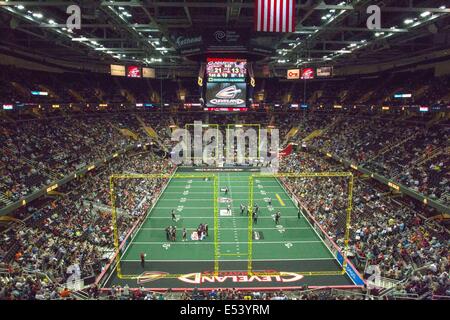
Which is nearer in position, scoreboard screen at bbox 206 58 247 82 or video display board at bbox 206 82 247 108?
scoreboard screen at bbox 206 58 247 82

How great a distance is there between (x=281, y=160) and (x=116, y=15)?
29.2 m

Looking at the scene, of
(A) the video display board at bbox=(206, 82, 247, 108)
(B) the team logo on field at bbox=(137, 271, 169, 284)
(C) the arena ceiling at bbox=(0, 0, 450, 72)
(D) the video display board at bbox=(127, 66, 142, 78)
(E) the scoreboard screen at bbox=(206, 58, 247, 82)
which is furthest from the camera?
(D) the video display board at bbox=(127, 66, 142, 78)

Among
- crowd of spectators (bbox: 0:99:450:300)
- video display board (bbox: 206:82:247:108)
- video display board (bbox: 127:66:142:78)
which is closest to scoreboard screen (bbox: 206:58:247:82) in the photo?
video display board (bbox: 206:82:247:108)

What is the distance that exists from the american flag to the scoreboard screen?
13.2 meters

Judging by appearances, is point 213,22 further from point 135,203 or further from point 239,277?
point 239,277

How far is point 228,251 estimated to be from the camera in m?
21.3

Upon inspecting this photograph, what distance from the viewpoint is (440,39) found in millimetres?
30625

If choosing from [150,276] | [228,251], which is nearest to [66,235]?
[150,276]

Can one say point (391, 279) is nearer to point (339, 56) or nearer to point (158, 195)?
point (158, 195)

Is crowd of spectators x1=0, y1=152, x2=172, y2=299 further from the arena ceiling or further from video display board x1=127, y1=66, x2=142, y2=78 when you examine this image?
video display board x1=127, y1=66, x2=142, y2=78

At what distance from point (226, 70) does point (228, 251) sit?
1294cm

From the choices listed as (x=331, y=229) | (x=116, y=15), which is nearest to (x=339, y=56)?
(x=331, y=229)

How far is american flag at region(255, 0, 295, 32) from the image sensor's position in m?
12.4

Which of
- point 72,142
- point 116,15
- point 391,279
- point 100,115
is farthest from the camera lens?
point 100,115
